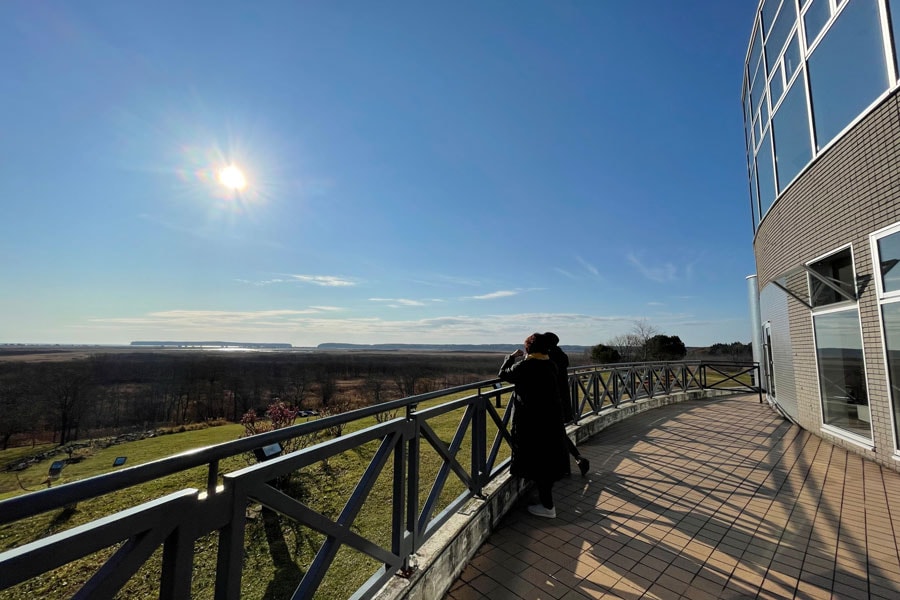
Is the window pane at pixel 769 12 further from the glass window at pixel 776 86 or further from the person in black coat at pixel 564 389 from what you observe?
the person in black coat at pixel 564 389

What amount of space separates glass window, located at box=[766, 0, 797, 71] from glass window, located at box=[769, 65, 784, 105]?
0.24m

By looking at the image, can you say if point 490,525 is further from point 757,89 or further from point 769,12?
point 757,89

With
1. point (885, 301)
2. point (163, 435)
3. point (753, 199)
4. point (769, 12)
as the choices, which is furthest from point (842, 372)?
point (163, 435)

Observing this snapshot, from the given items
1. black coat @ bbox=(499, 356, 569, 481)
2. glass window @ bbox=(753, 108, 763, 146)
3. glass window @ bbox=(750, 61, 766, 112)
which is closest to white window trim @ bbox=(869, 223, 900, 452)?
black coat @ bbox=(499, 356, 569, 481)

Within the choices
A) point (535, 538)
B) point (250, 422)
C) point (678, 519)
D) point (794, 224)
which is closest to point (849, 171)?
point (794, 224)

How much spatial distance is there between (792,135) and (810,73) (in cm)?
115

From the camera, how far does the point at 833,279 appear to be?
567cm

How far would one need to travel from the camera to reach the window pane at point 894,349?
4570 millimetres

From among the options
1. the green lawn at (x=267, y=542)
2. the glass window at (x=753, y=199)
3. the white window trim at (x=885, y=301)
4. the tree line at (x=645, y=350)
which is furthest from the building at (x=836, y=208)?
the tree line at (x=645, y=350)

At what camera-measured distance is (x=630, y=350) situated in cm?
2962

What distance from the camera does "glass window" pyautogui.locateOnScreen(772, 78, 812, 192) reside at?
6250mm

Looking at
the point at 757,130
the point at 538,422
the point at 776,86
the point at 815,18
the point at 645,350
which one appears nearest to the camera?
the point at 538,422

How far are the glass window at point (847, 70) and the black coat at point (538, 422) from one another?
5282mm

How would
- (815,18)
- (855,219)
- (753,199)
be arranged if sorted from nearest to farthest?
(855,219) < (815,18) < (753,199)
